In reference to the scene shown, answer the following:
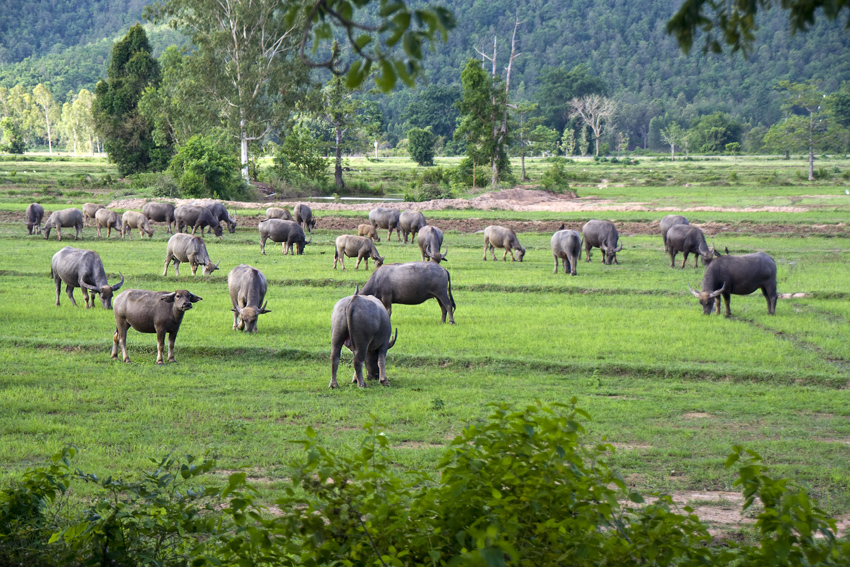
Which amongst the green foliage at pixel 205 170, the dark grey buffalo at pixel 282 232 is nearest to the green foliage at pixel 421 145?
the green foliage at pixel 205 170

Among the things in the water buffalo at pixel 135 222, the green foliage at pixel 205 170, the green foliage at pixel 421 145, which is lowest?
the water buffalo at pixel 135 222

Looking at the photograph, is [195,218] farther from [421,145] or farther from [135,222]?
[421,145]

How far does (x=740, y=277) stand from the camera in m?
17.0

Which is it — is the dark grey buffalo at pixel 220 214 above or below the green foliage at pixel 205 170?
below

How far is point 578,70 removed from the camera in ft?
432

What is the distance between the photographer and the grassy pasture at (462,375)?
851 cm

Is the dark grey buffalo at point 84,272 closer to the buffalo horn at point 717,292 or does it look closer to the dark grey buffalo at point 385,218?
the buffalo horn at point 717,292

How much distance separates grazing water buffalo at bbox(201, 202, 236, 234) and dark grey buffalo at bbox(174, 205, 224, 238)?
587mm

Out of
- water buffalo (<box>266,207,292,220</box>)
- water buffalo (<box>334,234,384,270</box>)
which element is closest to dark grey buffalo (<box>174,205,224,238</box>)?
water buffalo (<box>266,207,292,220</box>)

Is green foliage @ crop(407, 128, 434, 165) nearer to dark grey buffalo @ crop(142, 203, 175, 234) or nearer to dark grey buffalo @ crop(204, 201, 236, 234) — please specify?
dark grey buffalo @ crop(204, 201, 236, 234)

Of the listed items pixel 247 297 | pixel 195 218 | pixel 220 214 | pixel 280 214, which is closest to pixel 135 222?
pixel 195 218

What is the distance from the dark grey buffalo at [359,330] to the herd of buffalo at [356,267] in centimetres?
1

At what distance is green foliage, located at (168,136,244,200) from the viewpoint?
45406 millimetres

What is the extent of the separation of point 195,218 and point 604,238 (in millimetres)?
17065
